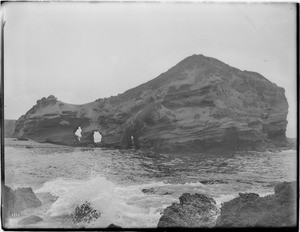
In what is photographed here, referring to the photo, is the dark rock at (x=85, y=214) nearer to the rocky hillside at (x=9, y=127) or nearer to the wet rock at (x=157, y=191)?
the wet rock at (x=157, y=191)

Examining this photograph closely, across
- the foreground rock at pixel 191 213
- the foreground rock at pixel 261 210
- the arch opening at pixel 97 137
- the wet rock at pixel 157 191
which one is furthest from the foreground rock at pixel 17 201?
the foreground rock at pixel 261 210

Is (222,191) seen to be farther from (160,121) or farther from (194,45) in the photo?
(194,45)

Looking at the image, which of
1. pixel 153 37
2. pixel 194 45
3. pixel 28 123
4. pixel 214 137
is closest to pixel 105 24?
pixel 153 37

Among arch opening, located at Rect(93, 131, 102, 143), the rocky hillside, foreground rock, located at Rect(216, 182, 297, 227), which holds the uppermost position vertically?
the rocky hillside

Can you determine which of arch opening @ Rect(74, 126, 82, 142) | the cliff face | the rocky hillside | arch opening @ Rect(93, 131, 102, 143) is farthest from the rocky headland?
the rocky hillside

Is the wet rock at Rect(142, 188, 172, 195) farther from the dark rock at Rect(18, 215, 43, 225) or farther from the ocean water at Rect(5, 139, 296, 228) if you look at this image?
the dark rock at Rect(18, 215, 43, 225)

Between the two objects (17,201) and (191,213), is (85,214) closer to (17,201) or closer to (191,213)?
(17,201)

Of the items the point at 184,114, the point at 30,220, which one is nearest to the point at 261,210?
the point at 184,114
